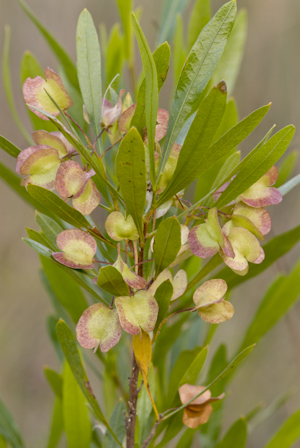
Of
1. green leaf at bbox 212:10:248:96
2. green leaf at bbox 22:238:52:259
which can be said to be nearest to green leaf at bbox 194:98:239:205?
green leaf at bbox 212:10:248:96

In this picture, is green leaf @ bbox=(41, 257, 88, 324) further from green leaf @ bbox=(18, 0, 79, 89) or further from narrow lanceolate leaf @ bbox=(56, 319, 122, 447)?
green leaf @ bbox=(18, 0, 79, 89)

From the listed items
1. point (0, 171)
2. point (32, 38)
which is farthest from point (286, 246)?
point (32, 38)

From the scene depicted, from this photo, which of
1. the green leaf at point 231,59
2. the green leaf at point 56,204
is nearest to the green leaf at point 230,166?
the green leaf at point 56,204

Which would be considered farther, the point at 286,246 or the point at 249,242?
the point at 286,246

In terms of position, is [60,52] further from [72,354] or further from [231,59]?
[72,354]

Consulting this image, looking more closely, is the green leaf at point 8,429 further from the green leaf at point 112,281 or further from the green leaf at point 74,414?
the green leaf at point 112,281

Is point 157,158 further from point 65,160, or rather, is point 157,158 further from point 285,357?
point 285,357

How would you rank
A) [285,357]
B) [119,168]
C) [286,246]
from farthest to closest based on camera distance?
[285,357], [286,246], [119,168]
